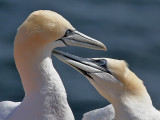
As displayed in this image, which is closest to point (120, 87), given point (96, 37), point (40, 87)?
point (40, 87)

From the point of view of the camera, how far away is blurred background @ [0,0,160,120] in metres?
9.95

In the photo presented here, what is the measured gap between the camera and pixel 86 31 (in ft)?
35.4

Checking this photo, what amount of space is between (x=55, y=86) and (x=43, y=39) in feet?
1.58

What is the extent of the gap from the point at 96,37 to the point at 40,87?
Result: 3699 mm

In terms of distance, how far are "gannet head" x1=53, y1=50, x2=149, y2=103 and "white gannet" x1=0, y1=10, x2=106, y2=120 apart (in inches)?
7.8

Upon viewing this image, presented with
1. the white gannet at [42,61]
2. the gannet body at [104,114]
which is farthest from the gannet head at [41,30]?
→ the gannet body at [104,114]

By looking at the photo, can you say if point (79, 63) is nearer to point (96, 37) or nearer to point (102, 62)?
point (102, 62)

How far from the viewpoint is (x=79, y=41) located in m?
7.19

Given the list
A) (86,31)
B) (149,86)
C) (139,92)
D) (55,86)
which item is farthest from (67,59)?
(86,31)

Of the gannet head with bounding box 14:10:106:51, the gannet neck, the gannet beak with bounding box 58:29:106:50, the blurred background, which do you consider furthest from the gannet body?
the blurred background

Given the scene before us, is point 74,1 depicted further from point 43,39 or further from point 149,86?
point 43,39

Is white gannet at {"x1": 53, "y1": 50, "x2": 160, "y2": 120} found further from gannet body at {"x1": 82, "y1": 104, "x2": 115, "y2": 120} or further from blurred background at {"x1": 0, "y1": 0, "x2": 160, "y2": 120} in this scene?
blurred background at {"x1": 0, "y1": 0, "x2": 160, "y2": 120}

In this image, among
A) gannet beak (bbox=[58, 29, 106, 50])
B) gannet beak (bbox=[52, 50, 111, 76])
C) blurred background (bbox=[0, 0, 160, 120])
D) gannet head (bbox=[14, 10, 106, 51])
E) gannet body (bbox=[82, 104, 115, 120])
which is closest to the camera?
gannet head (bbox=[14, 10, 106, 51])

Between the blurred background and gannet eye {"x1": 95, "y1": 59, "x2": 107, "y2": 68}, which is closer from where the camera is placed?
gannet eye {"x1": 95, "y1": 59, "x2": 107, "y2": 68}
